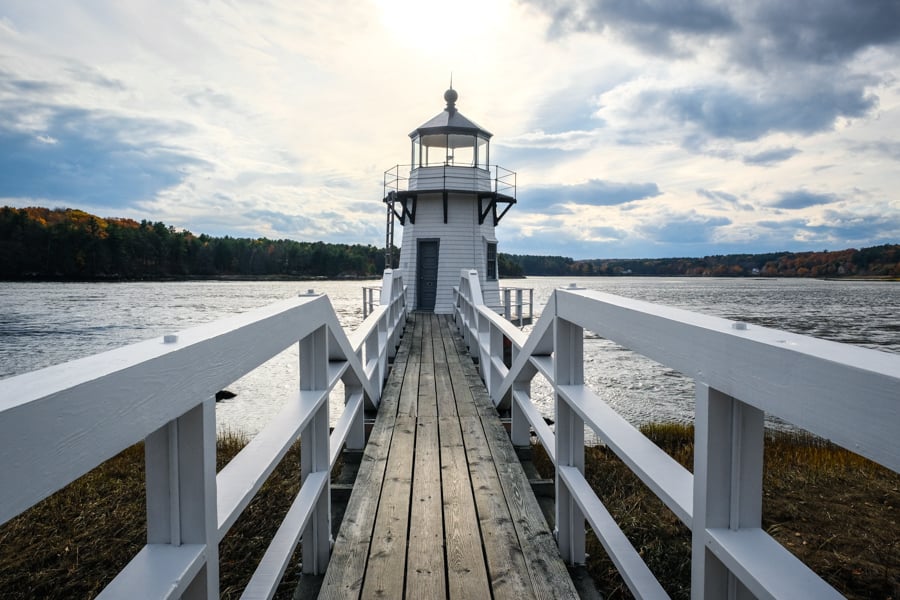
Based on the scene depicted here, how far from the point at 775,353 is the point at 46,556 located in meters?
5.19

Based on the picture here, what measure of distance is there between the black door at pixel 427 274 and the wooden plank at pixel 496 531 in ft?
43.2

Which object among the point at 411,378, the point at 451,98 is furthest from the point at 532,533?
the point at 451,98

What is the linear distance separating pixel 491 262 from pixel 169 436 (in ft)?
57.6

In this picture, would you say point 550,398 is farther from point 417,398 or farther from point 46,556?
point 46,556

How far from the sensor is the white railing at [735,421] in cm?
90

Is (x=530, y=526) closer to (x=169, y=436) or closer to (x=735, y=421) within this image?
(x=735, y=421)

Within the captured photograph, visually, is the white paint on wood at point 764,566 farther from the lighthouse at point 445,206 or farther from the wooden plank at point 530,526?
the lighthouse at point 445,206

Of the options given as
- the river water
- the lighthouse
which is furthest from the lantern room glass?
the river water

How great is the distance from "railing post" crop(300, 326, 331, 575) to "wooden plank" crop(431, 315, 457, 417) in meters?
2.56

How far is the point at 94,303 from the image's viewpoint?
4847 centimetres

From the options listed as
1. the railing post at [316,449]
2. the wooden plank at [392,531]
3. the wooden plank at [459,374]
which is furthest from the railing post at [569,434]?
the wooden plank at [459,374]

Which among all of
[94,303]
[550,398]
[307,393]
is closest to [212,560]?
[307,393]

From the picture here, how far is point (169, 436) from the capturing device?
128cm

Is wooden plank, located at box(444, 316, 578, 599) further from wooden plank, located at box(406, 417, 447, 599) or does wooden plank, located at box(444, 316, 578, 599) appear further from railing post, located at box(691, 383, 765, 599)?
railing post, located at box(691, 383, 765, 599)
